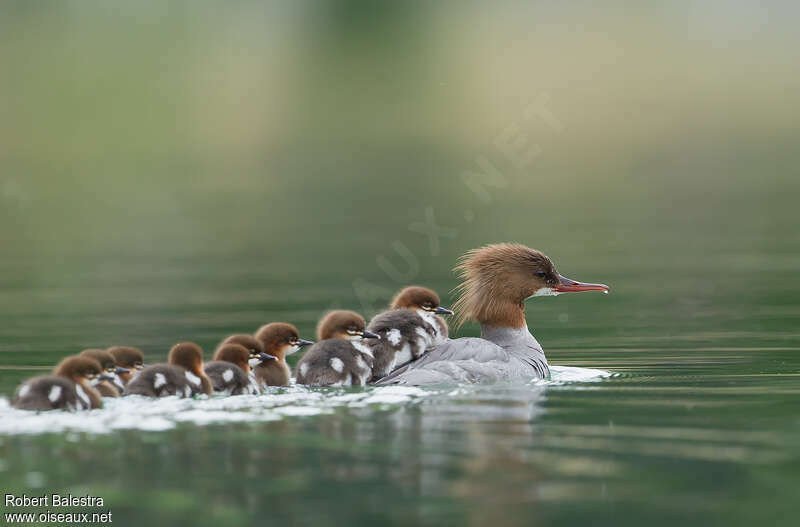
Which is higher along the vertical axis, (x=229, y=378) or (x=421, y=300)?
(x=421, y=300)

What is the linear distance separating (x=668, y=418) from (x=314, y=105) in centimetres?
4645

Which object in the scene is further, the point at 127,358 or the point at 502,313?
the point at 502,313

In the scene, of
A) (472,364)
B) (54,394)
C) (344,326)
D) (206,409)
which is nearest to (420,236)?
(344,326)

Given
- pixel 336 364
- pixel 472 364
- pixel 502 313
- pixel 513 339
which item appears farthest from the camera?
pixel 502 313

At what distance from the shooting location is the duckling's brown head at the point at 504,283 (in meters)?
10.3

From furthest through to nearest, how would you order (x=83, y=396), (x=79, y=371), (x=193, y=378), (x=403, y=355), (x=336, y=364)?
(x=403, y=355) → (x=336, y=364) → (x=193, y=378) → (x=79, y=371) → (x=83, y=396)

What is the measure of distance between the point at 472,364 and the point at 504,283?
115cm

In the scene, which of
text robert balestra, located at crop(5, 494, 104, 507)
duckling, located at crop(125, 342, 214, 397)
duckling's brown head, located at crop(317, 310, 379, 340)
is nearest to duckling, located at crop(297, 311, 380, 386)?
duckling's brown head, located at crop(317, 310, 379, 340)

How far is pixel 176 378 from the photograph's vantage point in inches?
334

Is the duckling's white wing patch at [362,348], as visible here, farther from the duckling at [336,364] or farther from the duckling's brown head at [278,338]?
the duckling's brown head at [278,338]

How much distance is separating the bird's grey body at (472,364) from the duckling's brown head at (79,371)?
191 centimetres

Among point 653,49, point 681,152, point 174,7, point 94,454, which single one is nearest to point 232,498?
point 94,454

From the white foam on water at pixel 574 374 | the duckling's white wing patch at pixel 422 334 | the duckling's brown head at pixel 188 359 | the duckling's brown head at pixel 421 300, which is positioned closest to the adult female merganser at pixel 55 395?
the duckling's brown head at pixel 188 359

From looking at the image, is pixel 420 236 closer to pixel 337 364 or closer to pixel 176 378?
pixel 337 364
